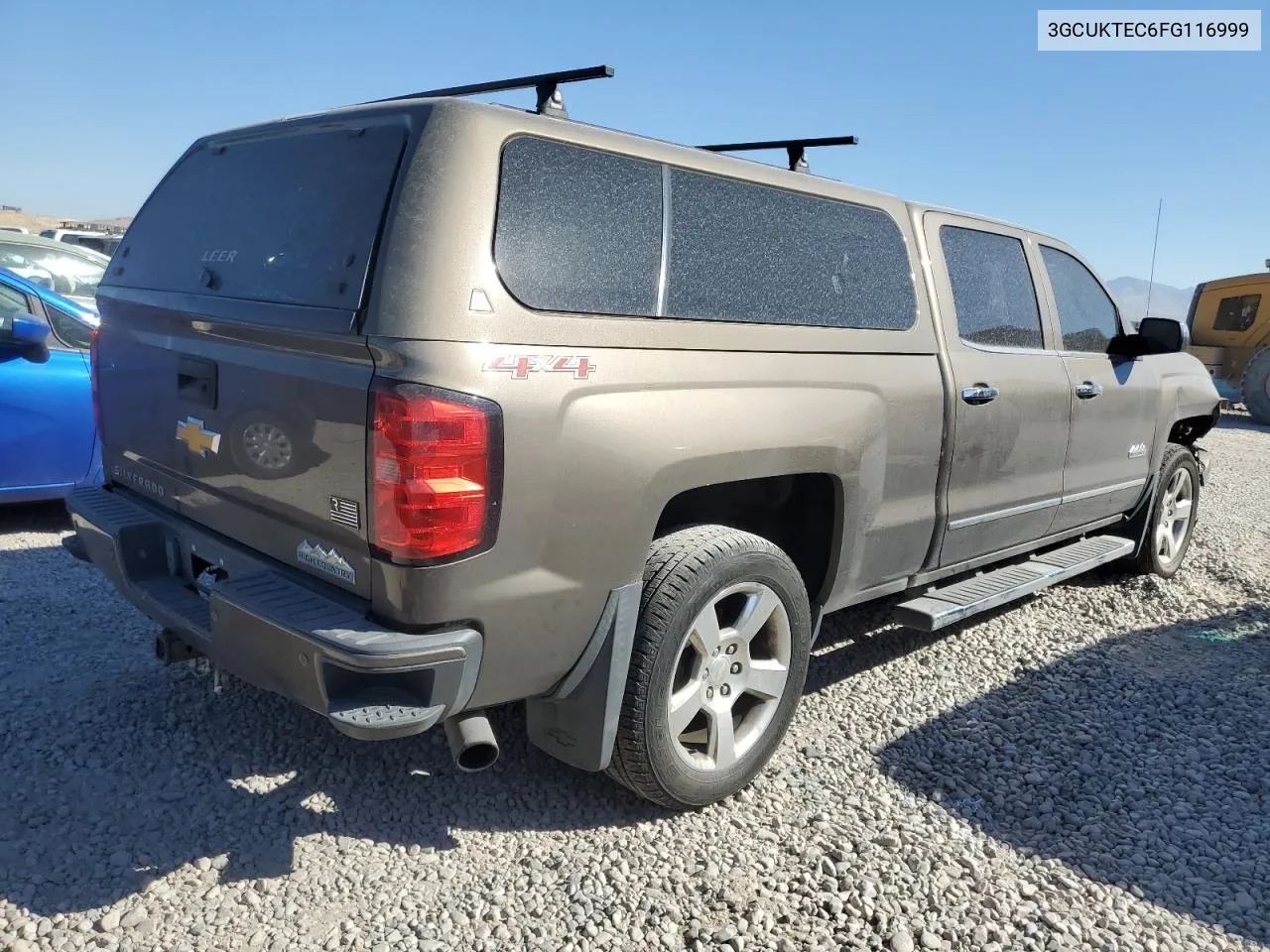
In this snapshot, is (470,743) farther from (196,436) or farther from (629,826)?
(196,436)

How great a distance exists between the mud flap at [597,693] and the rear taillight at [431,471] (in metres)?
0.49

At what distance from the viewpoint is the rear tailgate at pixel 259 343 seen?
2393 millimetres

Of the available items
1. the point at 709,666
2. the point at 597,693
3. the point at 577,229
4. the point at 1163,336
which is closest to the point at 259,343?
the point at 577,229

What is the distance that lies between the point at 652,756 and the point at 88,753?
1.85m

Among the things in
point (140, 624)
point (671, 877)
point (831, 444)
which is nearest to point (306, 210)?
point (831, 444)

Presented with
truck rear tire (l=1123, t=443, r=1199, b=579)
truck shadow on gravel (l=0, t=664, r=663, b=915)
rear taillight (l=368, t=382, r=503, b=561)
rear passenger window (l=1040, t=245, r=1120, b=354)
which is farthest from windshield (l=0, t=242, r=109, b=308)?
truck rear tire (l=1123, t=443, r=1199, b=579)

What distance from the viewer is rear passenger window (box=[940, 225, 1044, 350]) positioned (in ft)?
13.0

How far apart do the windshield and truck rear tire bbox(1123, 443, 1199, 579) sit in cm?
676

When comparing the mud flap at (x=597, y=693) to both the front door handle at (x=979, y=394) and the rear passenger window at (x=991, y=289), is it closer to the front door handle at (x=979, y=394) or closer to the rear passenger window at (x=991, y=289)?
the front door handle at (x=979, y=394)

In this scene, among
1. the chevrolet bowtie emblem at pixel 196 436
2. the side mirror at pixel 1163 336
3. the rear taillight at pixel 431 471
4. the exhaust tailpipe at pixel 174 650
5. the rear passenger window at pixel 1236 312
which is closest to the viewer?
the rear taillight at pixel 431 471

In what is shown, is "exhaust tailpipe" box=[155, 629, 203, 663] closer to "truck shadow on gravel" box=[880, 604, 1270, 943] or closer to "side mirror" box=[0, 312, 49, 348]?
"truck shadow on gravel" box=[880, 604, 1270, 943]

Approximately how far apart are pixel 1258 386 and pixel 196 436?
16.5 metres

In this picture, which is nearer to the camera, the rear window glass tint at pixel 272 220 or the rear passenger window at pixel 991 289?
the rear window glass tint at pixel 272 220

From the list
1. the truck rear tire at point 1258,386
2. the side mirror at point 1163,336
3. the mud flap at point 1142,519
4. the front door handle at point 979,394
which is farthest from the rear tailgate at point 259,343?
the truck rear tire at point 1258,386
